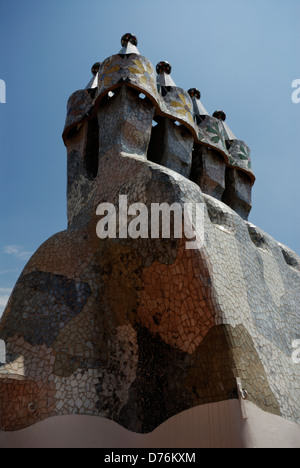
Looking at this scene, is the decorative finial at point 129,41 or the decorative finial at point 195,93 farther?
the decorative finial at point 195,93

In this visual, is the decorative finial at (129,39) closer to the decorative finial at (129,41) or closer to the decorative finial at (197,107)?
the decorative finial at (129,41)

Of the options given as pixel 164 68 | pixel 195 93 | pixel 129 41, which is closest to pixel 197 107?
pixel 195 93

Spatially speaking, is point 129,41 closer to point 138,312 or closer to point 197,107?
point 197,107

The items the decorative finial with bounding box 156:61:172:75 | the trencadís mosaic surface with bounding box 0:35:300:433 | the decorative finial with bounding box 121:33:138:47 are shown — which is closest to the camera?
the trencadís mosaic surface with bounding box 0:35:300:433

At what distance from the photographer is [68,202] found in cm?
729

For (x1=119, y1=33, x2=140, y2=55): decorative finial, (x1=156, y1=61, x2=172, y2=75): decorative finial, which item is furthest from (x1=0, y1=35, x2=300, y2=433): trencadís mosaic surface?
(x1=156, y1=61, x2=172, y2=75): decorative finial

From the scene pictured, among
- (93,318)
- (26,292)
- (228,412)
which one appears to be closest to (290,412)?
(228,412)

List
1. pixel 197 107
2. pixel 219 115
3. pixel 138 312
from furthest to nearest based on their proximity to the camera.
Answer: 1. pixel 219 115
2. pixel 197 107
3. pixel 138 312

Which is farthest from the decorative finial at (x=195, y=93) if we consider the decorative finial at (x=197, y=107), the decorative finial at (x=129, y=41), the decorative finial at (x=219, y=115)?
the decorative finial at (x=129, y=41)

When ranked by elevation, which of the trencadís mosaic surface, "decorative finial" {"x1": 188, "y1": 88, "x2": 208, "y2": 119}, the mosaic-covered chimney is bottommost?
the trencadís mosaic surface

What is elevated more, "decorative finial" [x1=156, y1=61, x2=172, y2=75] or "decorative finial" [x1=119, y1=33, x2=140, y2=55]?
"decorative finial" [x1=156, y1=61, x2=172, y2=75]

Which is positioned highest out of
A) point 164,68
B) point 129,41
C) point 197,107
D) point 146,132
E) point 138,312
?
point 164,68

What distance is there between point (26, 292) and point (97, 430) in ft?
6.10

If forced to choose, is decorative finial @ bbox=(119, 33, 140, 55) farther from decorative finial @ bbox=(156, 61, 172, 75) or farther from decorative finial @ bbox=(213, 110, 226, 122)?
decorative finial @ bbox=(213, 110, 226, 122)
